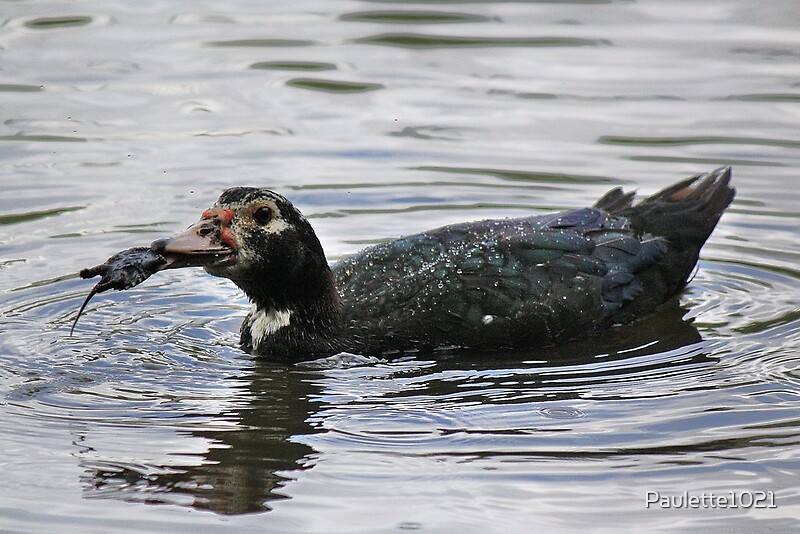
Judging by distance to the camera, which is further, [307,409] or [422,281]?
[422,281]

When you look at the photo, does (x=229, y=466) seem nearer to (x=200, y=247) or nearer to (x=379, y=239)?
(x=200, y=247)

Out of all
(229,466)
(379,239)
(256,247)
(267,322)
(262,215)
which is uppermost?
(262,215)

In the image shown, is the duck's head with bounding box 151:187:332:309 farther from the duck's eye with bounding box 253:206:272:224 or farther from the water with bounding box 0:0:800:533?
the water with bounding box 0:0:800:533

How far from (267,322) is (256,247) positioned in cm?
60

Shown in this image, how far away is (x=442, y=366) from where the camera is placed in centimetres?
932

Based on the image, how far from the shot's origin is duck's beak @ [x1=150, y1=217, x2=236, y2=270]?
8859 millimetres

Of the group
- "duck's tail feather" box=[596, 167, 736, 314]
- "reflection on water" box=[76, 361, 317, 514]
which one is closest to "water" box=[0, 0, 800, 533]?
"reflection on water" box=[76, 361, 317, 514]

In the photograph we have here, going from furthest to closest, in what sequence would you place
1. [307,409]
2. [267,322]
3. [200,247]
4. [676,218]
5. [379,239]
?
[379,239], [676,218], [267,322], [200,247], [307,409]

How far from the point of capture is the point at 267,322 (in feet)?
31.5

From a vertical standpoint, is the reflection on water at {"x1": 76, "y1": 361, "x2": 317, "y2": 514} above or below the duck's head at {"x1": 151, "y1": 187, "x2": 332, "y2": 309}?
below

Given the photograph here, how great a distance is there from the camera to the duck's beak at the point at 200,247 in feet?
29.1
